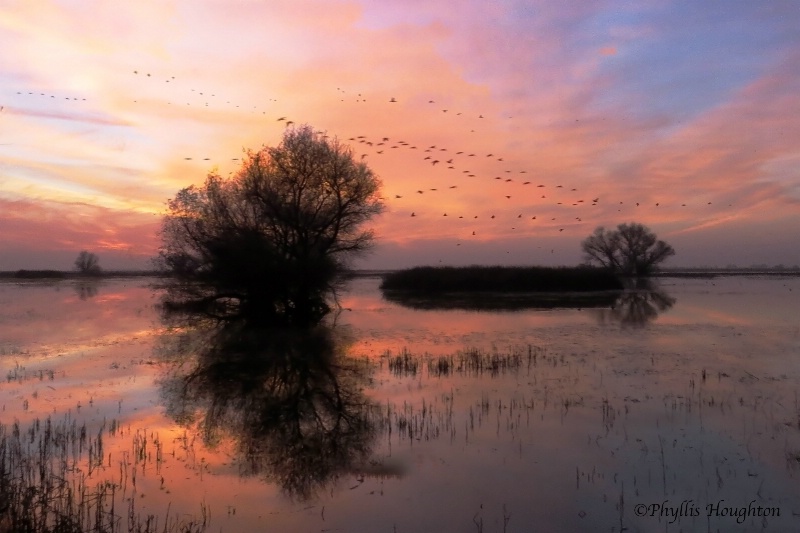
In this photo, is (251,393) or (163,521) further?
(251,393)

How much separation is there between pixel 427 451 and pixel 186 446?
350 cm

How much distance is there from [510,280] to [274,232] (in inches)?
1265

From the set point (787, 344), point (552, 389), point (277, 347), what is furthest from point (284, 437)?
point (787, 344)

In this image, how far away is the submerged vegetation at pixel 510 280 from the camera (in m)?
59.7

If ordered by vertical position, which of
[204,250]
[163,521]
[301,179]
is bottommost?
[163,521]

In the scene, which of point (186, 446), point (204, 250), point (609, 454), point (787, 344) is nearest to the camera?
point (609, 454)

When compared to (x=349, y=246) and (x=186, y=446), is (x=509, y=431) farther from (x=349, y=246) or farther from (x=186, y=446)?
(x=349, y=246)

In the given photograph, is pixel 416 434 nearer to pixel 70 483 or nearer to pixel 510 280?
pixel 70 483

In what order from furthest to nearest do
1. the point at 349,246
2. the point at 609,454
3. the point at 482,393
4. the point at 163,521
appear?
the point at 349,246
the point at 482,393
the point at 609,454
the point at 163,521

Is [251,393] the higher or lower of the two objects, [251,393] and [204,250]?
the lower

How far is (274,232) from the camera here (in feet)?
112

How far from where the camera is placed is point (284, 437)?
9375 millimetres

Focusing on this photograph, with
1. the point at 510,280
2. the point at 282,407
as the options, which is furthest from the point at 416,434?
the point at 510,280

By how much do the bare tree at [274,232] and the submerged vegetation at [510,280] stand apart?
26.1 meters
